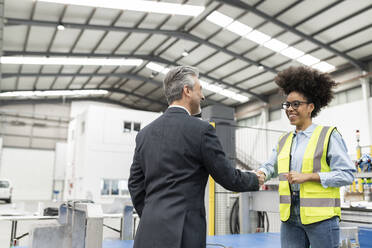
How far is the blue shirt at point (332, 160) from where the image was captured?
5.98 ft

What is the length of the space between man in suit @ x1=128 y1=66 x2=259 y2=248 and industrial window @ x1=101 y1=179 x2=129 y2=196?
1660cm

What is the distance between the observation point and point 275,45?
15.0m

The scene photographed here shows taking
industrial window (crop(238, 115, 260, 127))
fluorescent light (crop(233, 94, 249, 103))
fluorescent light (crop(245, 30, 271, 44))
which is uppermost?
fluorescent light (crop(245, 30, 271, 44))

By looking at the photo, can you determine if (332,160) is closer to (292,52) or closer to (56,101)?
(292,52)

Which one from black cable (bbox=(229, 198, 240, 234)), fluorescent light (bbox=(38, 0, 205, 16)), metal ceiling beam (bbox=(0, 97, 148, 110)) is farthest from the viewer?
metal ceiling beam (bbox=(0, 97, 148, 110))

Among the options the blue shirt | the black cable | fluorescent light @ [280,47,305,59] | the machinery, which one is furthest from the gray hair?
A: fluorescent light @ [280,47,305,59]

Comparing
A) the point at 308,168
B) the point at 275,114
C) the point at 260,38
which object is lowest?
the point at 308,168

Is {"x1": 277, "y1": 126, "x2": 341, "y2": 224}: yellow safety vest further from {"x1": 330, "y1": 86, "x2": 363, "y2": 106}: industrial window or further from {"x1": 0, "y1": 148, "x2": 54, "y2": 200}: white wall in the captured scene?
{"x1": 0, "y1": 148, "x2": 54, "y2": 200}: white wall

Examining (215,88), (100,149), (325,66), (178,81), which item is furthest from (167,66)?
(178,81)

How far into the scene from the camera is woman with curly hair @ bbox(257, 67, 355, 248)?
1.83 meters

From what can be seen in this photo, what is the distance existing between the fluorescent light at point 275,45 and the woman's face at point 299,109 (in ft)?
43.9

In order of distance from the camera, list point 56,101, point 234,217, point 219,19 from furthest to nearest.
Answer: point 56,101 → point 219,19 → point 234,217

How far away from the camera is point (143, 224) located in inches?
65.1

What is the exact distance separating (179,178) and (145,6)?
12.3m
